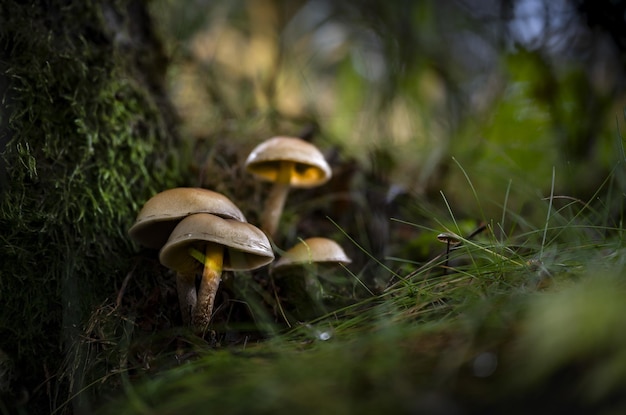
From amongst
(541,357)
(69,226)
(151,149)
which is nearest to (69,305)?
(69,226)

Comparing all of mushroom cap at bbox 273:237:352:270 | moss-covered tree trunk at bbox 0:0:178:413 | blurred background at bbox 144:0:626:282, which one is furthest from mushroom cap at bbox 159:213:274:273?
blurred background at bbox 144:0:626:282

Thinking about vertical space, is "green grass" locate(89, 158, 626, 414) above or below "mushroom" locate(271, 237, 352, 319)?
above

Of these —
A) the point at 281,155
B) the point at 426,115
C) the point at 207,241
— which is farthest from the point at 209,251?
the point at 426,115

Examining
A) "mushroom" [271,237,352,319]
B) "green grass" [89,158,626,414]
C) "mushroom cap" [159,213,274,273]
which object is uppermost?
"mushroom cap" [159,213,274,273]

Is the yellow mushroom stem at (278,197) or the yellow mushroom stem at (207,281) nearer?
the yellow mushroom stem at (207,281)

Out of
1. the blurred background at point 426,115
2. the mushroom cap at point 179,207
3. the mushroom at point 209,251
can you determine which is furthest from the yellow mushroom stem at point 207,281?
the blurred background at point 426,115

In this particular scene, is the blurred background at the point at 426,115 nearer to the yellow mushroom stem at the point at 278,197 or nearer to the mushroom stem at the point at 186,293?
the yellow mushroom stem at the point at 278,197

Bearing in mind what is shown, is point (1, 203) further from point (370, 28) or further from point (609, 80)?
point (609, 80)

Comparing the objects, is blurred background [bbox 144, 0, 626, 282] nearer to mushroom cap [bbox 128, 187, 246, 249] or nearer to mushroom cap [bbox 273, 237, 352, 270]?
mushroom cap [bbox 273, 237, 352, 270]
